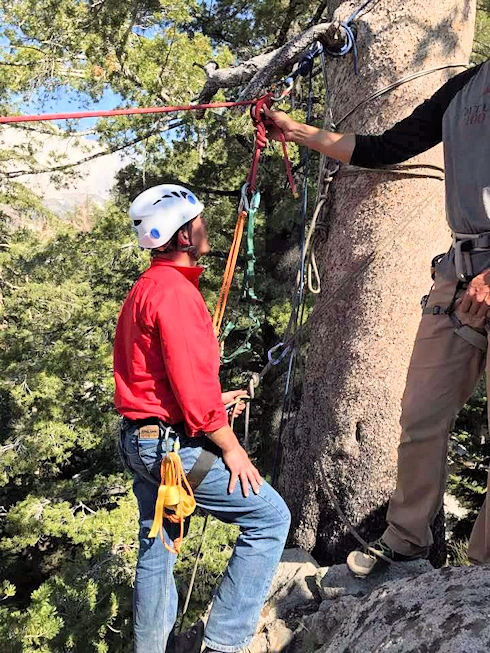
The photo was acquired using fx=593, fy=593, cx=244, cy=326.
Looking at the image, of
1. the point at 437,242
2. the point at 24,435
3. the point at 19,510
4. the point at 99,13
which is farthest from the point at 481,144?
the point at 24,435

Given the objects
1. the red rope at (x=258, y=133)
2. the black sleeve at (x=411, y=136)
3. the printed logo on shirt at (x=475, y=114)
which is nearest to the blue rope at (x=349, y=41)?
the red rope at (x=258, y=133)

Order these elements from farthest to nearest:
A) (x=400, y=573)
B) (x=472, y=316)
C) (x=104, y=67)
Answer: (x=104, y=67)
(x=400, y=573)
(x=472, y=316)

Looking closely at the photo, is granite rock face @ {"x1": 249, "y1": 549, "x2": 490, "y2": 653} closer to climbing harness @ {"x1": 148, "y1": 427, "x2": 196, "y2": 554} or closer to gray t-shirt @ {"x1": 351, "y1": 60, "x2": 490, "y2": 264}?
climbing harness @ {"x1": 148, "y1": 427, "x2": 196, "y2": 554}

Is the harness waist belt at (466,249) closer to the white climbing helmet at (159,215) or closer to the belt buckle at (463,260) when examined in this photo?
the belt buckle at (463,260)

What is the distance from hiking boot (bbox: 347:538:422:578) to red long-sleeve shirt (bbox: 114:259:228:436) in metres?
1.06

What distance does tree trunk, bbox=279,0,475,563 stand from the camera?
3.04 metres

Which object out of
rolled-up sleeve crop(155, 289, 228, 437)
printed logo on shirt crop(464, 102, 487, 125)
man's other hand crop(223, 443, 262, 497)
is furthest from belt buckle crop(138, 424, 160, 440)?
printed logo on shirt crop(464, 102, 487, 125)

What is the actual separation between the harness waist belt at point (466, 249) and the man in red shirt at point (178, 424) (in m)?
0.97

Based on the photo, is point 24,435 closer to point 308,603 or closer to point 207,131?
point 207,131

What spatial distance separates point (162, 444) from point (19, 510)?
7432 mm

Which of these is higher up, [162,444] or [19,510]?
[162,444]

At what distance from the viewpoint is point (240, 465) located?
213 centimetres

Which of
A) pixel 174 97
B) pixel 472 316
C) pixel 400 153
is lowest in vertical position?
pixel 472 316

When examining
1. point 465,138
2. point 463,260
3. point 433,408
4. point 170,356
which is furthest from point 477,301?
point 170,356
